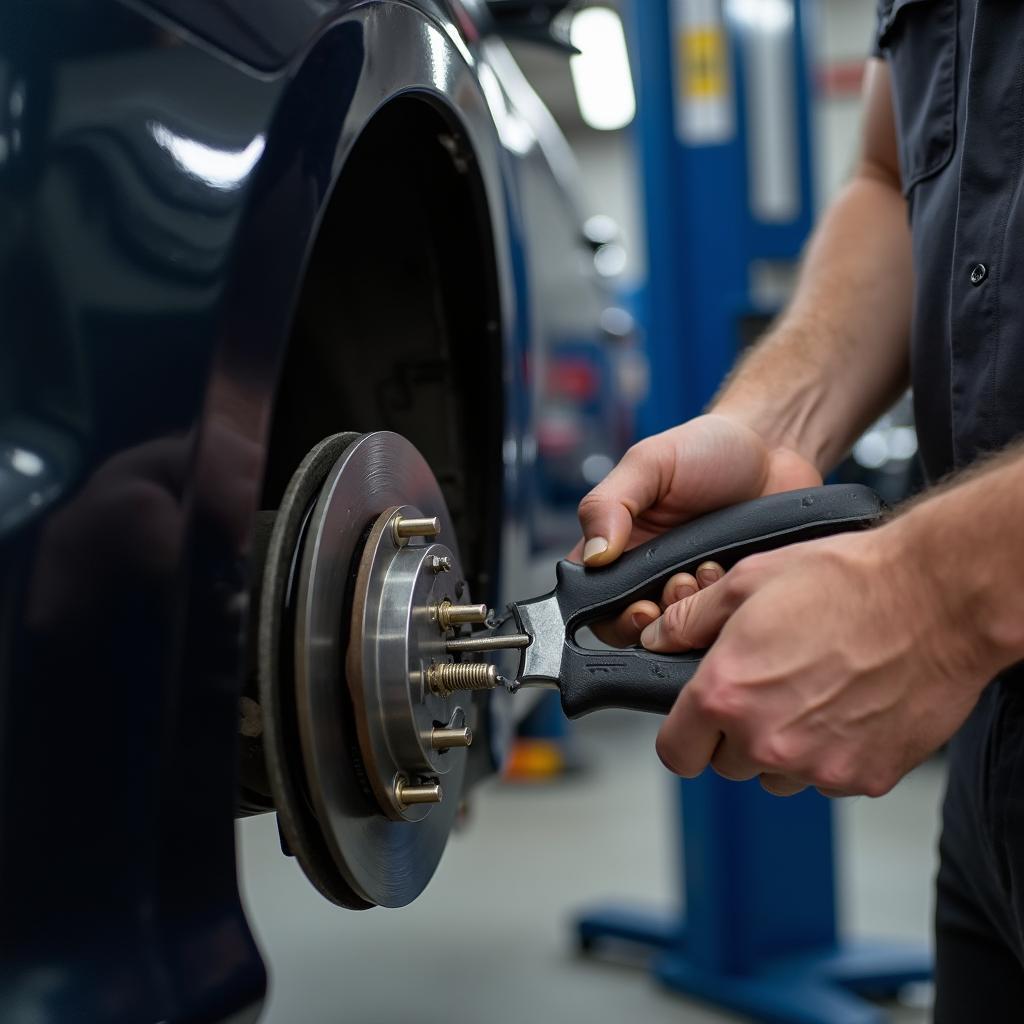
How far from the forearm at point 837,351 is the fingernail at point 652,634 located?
0.29 m

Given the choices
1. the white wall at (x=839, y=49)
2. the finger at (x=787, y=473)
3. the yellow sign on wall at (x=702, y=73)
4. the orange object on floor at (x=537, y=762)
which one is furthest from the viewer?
the white wall at (x=839, y=49)

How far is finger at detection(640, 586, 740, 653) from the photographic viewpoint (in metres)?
0.61

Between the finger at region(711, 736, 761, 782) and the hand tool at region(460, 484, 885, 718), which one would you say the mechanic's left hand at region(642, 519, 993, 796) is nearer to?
the finger at region(711, 736, 761, 782)

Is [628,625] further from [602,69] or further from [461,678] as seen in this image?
[602,69]

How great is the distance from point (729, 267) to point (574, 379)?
306 millimetres

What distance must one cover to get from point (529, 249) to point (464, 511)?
1.12ft

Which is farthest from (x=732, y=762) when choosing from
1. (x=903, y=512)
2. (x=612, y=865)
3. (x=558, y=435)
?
(x=612, y=865)

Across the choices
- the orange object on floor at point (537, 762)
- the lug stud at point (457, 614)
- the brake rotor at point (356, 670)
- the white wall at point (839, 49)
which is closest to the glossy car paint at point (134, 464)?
the brake rotor at point (356, 670)

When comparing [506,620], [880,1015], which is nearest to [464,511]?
[506,620]

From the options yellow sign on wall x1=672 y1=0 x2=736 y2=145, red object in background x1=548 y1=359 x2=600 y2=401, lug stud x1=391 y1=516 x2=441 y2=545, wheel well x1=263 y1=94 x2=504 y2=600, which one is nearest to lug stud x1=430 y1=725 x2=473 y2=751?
lug stud x1=391 y1=516 x2=441 y2=545

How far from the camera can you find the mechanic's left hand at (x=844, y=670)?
540 millimetres

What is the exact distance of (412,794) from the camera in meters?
Result: 0.67

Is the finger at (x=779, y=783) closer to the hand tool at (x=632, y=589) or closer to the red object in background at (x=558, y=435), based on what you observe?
the hand tool at (x=632, y=589)

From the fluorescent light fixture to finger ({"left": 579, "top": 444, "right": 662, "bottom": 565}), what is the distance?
3253 mm
